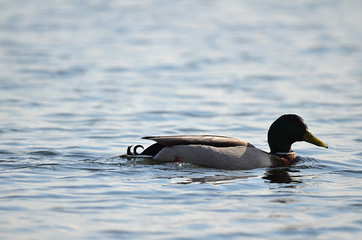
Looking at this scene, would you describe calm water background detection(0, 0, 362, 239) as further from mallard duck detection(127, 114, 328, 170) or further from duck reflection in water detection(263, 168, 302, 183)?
mallard duck detection(127, 114, 328, 170)

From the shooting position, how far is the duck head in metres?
11.8

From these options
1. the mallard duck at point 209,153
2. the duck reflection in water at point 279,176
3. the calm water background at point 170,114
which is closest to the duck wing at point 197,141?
the mallard duck at point 209,153

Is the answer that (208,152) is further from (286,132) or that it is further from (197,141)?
(286,132)

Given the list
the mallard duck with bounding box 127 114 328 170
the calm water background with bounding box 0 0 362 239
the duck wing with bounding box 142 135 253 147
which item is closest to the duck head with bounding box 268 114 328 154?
the mallard duck with bounding box 127 114 328 170

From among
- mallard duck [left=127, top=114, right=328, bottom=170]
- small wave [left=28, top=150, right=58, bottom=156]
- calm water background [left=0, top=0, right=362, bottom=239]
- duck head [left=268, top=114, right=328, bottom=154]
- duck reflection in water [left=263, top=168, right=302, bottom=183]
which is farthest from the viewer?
small wave [left=28, top=150, right=58, bottom=156]

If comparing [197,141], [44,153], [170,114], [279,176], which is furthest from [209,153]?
[170,114]

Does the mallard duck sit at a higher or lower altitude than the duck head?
lower

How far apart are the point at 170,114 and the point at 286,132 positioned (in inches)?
192

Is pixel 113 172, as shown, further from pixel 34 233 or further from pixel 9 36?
pixel 9 36

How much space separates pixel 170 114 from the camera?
53.5 ft

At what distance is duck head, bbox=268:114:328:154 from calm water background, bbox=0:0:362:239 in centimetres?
45

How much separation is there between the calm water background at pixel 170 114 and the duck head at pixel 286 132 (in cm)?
45

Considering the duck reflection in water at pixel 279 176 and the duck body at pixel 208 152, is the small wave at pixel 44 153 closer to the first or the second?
the duck body at pixel 208 152

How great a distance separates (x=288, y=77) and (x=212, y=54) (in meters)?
5.13
